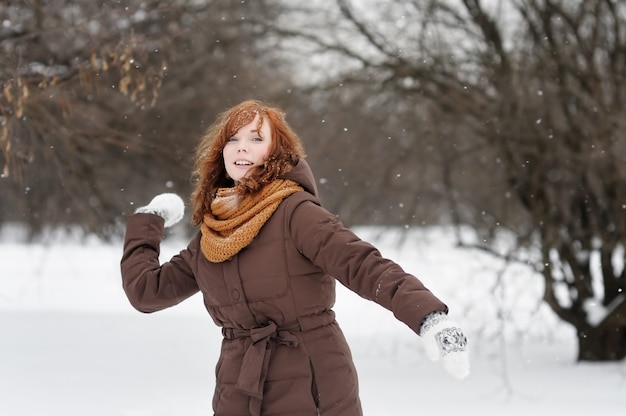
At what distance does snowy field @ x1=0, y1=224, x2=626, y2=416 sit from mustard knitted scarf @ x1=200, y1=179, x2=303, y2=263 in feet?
10.2

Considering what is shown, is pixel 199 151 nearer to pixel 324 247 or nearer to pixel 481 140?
pixel 324 247

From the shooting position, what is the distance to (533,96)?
21.3 ft

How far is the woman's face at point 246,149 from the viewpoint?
256 cm

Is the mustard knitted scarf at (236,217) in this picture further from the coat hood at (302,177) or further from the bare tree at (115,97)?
the bare tree at (115,97)

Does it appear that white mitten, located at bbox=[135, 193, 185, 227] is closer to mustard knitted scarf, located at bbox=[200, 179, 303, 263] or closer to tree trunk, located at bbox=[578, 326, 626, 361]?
mustard knitted scarf, located at bbox=[200, 179, 303, 263]

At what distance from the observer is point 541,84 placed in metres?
6.45

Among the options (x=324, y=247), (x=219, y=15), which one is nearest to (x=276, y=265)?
(x=324, y=247)

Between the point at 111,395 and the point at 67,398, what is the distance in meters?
0.30

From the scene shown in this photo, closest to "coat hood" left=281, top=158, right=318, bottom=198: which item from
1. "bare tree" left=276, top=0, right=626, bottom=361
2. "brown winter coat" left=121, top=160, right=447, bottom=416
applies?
"brown winter coat" left=121, top=160, right=447, bottom=416

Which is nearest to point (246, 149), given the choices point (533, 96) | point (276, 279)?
point (276, 279)

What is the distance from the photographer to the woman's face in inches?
101

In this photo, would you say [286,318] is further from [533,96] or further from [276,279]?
[533,96]

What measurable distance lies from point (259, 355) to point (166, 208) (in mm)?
714

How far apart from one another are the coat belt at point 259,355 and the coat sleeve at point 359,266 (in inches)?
9.3
